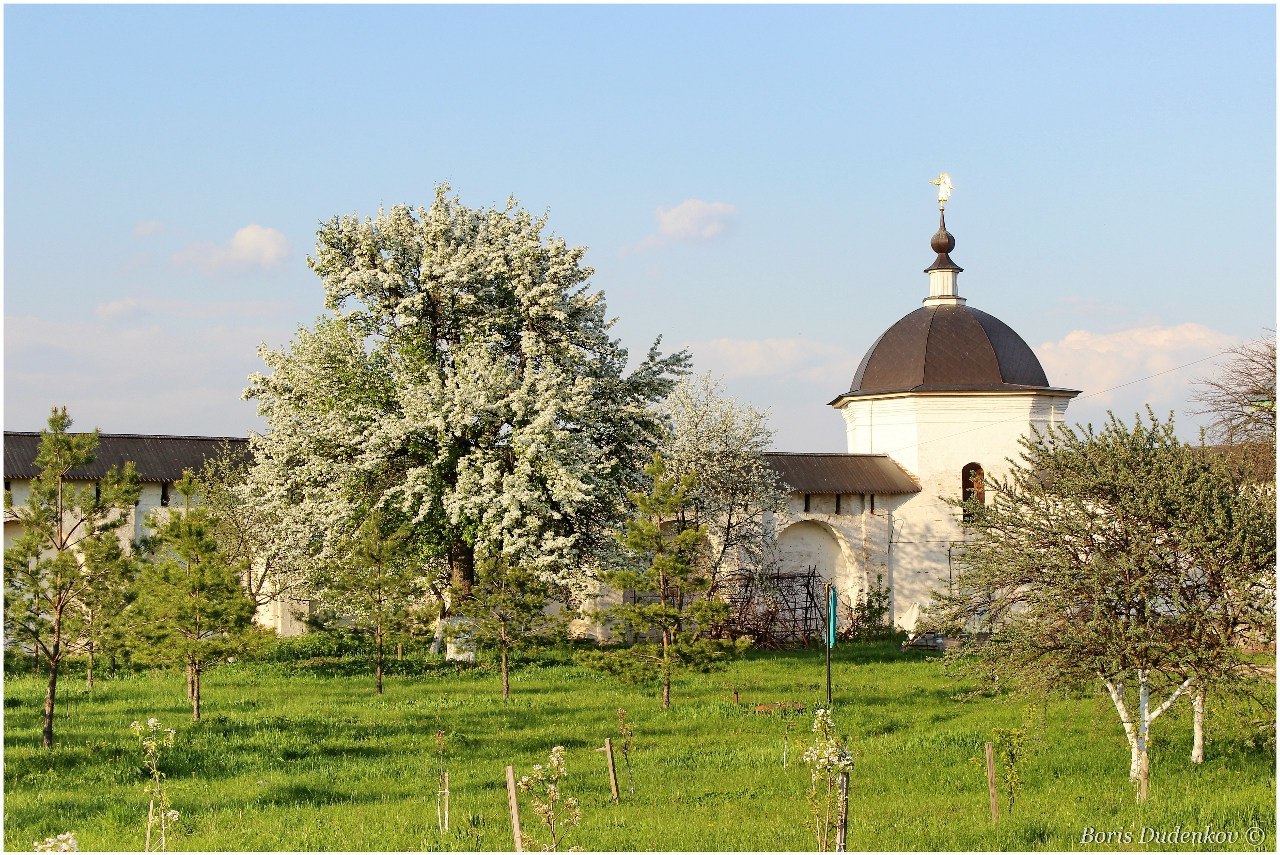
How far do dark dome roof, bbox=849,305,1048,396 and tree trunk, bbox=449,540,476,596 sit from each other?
15.8m

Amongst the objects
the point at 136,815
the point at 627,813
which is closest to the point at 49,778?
the point at 136,815

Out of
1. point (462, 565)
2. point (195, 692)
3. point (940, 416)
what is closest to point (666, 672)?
point (195, 692)

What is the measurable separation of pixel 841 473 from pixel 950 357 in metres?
5.26

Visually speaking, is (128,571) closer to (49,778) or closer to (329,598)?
(49,778)

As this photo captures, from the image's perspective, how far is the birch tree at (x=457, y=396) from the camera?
2594 centimetres

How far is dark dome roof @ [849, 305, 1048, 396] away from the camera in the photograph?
38.0m

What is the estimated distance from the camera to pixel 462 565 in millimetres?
28812

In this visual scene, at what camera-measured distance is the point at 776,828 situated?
12.9 metres

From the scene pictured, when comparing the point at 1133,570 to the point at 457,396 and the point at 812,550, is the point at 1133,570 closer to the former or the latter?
the point at 457,396

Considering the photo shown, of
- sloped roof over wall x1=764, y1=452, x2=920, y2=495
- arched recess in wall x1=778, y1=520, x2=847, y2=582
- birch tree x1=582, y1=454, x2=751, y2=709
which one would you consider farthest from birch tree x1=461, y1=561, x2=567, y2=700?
arched recess in wall x1=778, y1=520, x2=847, y2=582

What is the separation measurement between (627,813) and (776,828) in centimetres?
187

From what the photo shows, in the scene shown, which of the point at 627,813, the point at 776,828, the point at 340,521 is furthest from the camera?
the point at 340,521

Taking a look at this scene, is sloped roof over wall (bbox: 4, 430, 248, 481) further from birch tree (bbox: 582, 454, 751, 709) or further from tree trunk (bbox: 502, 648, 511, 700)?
birch tree (bbox: 582, 454, 751, 709)

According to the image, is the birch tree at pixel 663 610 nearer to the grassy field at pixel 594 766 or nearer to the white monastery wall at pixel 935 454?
the grassy field at pixel 594 766
